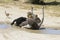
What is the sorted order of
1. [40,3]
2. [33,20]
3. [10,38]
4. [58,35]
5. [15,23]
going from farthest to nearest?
[40,3]
[15,23]
[33,20]
[58,35]
[10,38]

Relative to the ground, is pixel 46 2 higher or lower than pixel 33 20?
lower

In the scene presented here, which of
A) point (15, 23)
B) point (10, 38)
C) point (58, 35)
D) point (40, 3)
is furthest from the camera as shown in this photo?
point (40, 3)

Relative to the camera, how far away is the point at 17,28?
9.90m

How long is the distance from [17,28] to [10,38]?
148cm

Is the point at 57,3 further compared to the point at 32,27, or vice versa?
the point at 57,3

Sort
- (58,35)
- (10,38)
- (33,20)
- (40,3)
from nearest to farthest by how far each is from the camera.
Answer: (10,38)
(58,35)
(33,20)
(40,3)

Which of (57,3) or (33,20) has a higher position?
(33,20)

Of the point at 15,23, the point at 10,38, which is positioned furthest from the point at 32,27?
the point at 10,38

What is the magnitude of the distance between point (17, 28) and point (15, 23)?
544 millimetres

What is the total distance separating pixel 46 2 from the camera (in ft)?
68.4

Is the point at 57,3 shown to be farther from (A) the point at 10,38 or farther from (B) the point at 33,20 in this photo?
(A) the point at 10,38

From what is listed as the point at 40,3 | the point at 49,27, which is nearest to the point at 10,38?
the point at 49,27

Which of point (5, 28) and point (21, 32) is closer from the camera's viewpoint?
point (21, 32)

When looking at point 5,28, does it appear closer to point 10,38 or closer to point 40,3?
point 10,38
